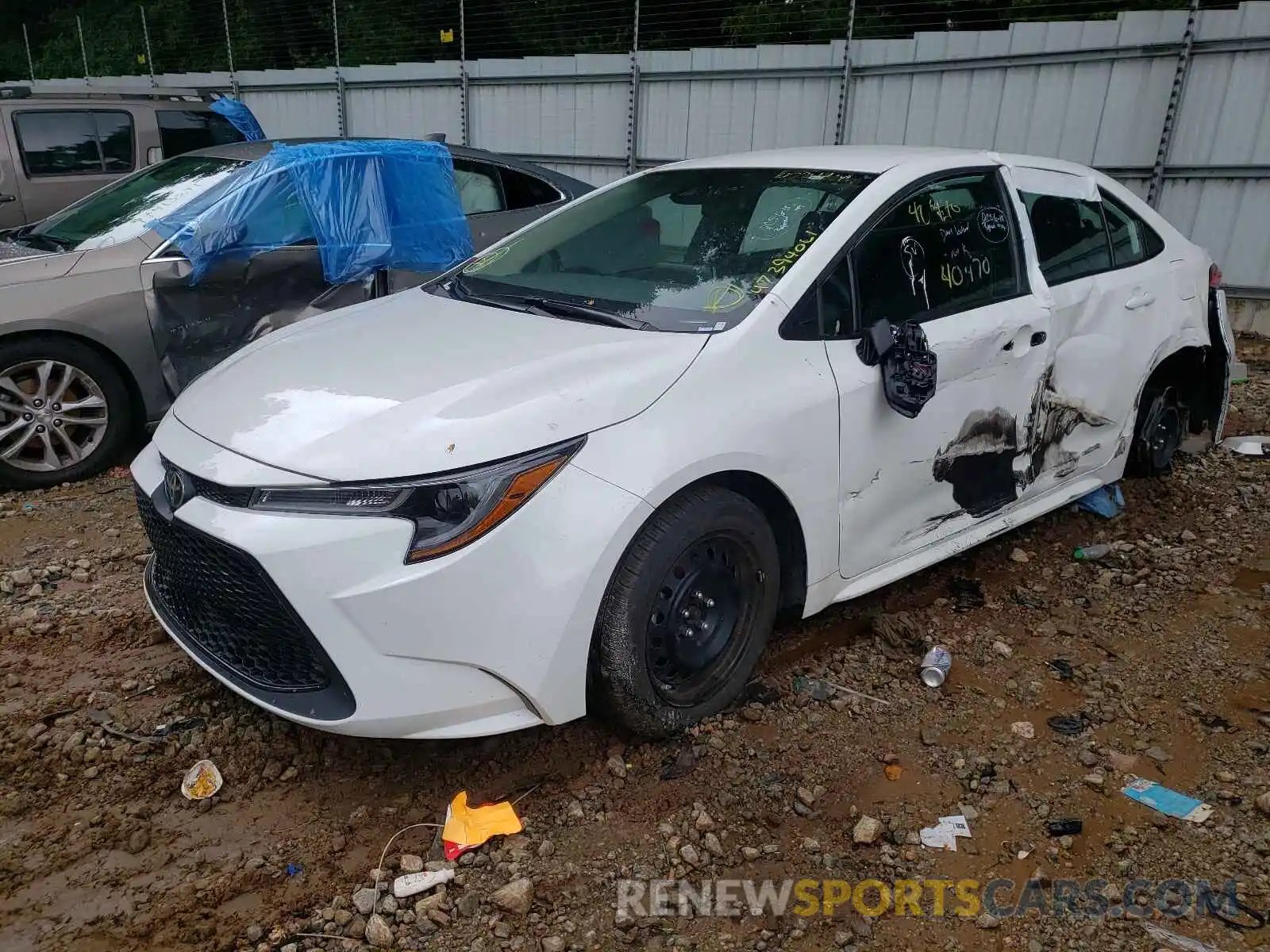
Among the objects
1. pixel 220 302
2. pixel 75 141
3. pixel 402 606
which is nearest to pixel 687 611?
pixel 402 606

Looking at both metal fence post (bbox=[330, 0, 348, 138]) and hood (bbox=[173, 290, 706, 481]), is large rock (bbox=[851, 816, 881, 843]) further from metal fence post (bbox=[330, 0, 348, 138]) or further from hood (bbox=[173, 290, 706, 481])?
metal fence post (bbox=[330, 0, 348, 138])

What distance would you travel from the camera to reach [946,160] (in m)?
3.43

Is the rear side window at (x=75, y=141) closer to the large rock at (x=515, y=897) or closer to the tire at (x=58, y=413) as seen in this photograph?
the tire at (x=58, y=413)

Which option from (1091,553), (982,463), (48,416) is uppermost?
(982,463)

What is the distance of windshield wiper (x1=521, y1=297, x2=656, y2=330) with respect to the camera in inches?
113

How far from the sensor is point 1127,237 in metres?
4.13

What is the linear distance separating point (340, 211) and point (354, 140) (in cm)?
58

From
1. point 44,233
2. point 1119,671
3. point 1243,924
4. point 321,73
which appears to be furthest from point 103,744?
point 321,73

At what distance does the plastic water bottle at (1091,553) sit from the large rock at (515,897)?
2.96 m

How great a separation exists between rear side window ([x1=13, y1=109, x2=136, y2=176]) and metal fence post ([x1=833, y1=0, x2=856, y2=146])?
656 centimetres

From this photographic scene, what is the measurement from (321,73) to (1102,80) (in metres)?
11.7

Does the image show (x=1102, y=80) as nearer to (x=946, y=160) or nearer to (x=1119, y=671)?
(x=946, y=160)

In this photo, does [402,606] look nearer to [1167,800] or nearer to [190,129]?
[1167,800]

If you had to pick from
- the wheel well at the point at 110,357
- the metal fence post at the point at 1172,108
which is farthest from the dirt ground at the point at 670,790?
the metal fence post at the point at 1172,108
